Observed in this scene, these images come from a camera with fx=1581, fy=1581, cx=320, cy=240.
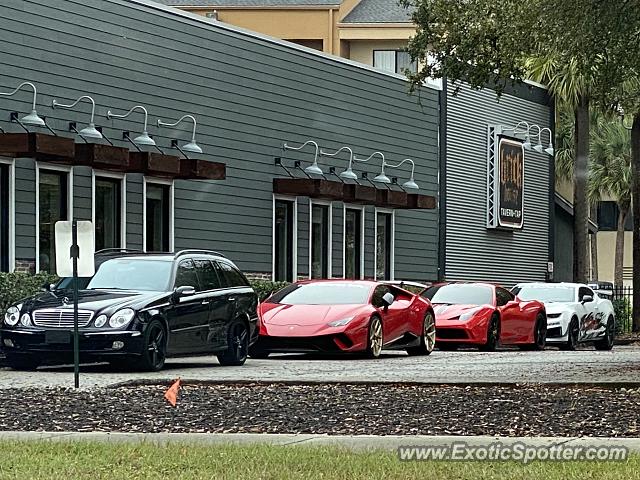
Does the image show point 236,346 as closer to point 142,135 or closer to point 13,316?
point 13,316

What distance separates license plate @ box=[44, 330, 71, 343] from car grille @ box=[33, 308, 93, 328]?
13cm

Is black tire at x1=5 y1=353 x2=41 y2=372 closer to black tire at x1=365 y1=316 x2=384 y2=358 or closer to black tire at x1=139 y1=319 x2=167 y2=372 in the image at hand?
black tire at x1=139 y1=319 x2=167 y2=372

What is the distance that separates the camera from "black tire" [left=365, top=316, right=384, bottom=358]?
83.3 feet

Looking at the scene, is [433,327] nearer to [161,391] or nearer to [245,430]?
[161,391]

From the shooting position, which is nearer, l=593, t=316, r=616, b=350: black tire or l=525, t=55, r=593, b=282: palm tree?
l=593, t=316, r=616, b=350: black tire

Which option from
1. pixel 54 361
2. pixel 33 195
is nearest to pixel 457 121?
pixel 33 195

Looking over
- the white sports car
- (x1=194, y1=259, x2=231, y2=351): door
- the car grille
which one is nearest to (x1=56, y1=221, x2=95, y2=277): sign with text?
the car grille

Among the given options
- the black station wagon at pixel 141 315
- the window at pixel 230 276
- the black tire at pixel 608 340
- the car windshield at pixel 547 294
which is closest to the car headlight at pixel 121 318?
the black station wagon at pixel 141 315

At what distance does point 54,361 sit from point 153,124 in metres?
10.6

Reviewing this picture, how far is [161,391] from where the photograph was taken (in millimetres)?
16250

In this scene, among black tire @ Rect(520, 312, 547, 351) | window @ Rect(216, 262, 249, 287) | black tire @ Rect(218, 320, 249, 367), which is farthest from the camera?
black tire @ Rect(520, 312, 547, 351)

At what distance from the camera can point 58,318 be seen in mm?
20578

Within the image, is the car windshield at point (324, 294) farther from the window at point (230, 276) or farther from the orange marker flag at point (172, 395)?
A: the orange marker flag at point (172, 395)

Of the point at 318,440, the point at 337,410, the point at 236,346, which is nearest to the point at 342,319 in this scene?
the point at 236,346
